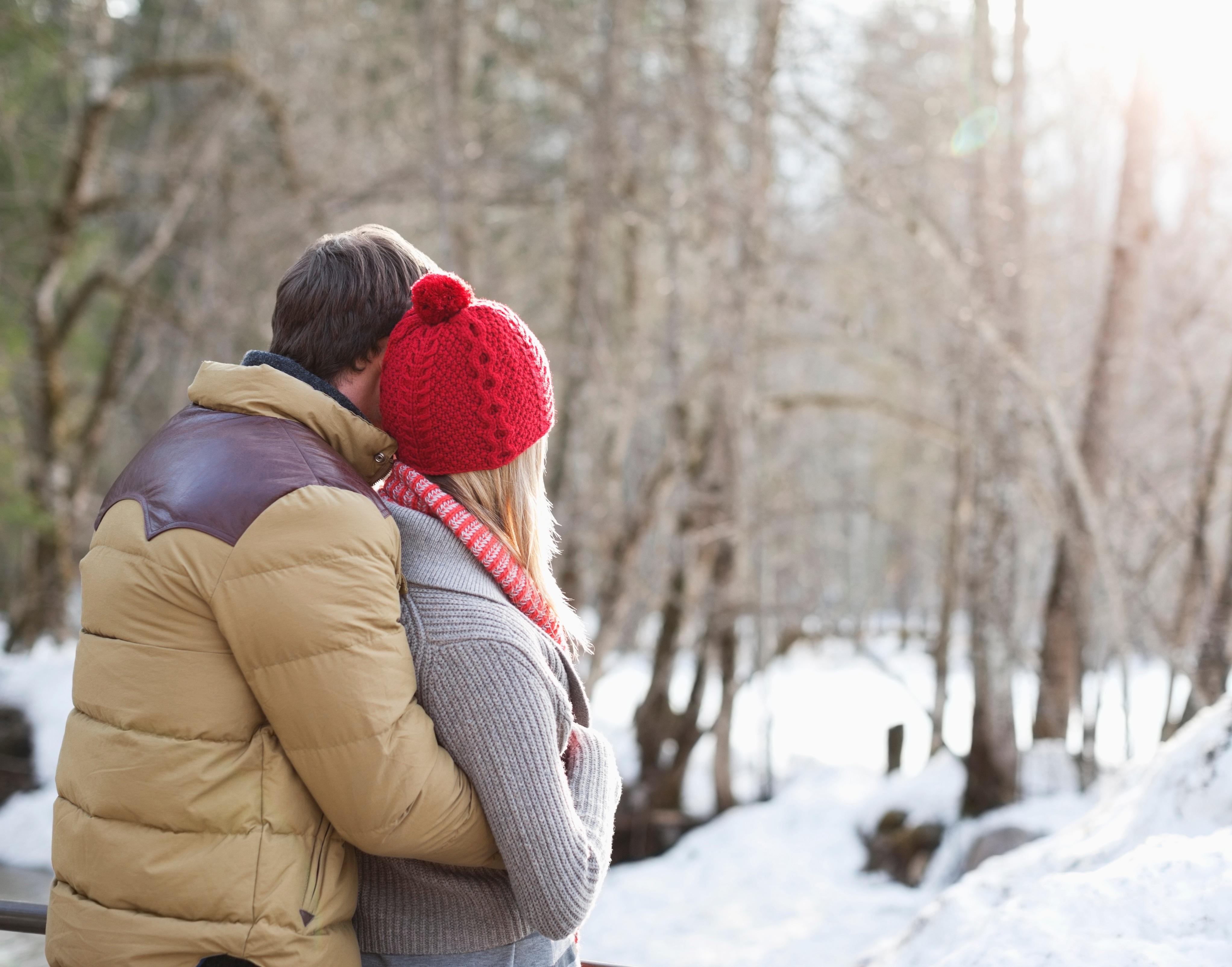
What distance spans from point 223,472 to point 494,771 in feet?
1.51

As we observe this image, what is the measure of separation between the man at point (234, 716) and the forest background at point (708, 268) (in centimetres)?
Answer: 444

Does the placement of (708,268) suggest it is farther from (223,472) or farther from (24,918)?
(223,472)

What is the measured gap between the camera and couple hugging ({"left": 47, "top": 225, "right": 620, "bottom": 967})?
1125 mm

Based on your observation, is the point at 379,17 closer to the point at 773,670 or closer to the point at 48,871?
the point at 48,871

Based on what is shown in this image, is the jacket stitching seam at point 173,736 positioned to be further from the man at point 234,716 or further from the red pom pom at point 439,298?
the red pom pom at point 439,298

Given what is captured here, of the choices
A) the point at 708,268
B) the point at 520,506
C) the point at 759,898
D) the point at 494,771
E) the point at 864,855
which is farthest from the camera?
the point at 708,268

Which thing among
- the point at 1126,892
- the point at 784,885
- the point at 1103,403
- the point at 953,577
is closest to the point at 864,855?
the point at 784,885

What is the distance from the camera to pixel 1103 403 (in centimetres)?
666

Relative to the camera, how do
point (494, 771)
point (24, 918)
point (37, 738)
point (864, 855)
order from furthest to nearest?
point (37, 738)
point (864, 855)
point (24, 918)
point (494, 771)

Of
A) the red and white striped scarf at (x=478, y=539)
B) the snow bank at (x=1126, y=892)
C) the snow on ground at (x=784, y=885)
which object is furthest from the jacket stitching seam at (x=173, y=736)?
the snow on ground at (x=784, y=885)

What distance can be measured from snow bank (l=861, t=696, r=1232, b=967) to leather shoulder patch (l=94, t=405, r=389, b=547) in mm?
1299

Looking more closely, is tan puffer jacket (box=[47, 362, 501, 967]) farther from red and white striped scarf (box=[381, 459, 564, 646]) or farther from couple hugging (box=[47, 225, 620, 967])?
red and white striped scarf (box=[381, 459, 564, 646])

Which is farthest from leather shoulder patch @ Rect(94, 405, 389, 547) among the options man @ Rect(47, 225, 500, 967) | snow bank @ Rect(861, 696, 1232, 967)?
snow bank @ Rect(861, 696, 1232, 967)

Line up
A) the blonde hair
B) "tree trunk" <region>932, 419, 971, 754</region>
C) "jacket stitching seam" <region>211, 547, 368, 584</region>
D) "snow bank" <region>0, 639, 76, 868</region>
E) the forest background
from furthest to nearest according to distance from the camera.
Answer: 1. "tree trunk" <region>932, 419, 971, 754</region>
2. "snow bank" <region>0, 639, 76, 868</region>
3. the forest background
4. the blonde hair
5. "jacket stitching seam" <region>211, 547, 368, 584</region>
